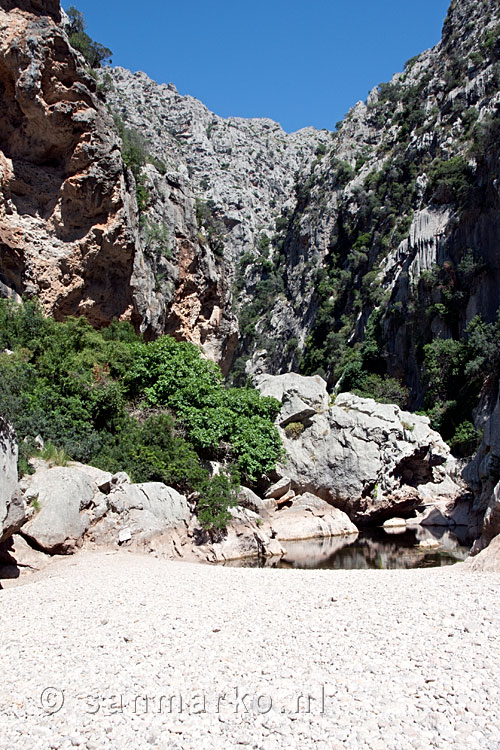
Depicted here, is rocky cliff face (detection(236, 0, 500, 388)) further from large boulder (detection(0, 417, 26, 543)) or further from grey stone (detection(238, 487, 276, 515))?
large boulder (detection(0, 417, 26, 543))

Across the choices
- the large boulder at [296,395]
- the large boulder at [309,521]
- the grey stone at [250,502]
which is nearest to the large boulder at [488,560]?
the grey stone at [250,502]

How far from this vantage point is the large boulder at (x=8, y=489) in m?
8.45

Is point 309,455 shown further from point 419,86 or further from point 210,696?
point 419,86

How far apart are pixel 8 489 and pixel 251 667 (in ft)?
18.1

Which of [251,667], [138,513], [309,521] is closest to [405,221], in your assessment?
[309,521]

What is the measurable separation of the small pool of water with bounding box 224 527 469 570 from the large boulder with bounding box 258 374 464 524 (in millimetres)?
1729

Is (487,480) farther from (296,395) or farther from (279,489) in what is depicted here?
(296,395)

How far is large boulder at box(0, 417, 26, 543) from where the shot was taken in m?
8.45

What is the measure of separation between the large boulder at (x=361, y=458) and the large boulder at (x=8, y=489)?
538 inches

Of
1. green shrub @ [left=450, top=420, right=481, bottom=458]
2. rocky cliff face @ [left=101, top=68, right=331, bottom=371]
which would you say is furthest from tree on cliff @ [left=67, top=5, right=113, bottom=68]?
green shrub @ [left=450, top=420, right=481, bottom=458]

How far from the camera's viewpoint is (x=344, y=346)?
196ft

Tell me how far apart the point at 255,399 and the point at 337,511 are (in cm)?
576

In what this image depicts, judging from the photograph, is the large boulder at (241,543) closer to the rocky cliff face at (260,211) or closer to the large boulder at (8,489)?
the large boulder at (8,489)

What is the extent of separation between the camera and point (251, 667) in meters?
5.11
